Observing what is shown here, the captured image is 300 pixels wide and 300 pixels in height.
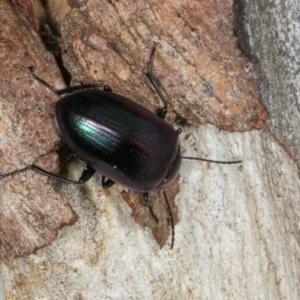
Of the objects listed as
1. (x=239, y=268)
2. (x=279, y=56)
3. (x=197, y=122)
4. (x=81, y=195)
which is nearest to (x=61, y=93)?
(x=81, y=195)

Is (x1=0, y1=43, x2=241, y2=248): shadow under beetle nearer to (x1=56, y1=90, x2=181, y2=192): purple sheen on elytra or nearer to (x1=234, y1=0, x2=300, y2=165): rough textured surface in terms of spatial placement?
(x1=56, y1=90, x2=181, y2=192): purple sheen on elytra

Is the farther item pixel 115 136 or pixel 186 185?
pixel 186 185

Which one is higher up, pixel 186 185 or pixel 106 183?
pixel 106 183

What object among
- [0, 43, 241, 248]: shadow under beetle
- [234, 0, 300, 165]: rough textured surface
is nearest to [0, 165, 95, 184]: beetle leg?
[0, 43, 241, 248]: shadow under beetle

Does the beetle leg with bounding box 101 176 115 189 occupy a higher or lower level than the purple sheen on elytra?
lower

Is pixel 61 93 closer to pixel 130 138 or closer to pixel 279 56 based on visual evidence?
pixel 130 138

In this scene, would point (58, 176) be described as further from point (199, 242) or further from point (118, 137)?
point (199, 242)

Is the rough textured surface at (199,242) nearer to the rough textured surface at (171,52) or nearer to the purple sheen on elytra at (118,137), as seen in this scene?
the purple sheen on elytra at (118,137)

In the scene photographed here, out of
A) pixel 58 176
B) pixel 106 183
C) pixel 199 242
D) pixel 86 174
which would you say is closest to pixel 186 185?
pixel 199 242
